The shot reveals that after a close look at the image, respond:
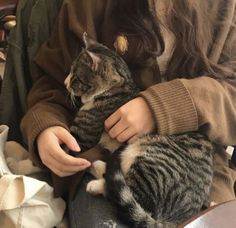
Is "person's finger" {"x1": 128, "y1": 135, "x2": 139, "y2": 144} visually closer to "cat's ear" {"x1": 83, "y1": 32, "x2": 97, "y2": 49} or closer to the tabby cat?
the tabby cat

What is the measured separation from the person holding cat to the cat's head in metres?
0.05

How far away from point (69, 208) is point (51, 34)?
18.8 inches

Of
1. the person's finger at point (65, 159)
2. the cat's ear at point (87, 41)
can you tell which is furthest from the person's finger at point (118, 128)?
the cat's ear at point (87, 41)

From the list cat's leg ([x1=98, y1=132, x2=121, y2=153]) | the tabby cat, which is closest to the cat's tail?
the tabby cat

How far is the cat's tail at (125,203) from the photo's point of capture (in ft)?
3.05

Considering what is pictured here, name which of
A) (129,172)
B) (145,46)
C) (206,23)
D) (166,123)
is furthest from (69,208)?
(206,23)

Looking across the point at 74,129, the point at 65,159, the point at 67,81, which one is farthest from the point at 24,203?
the point at 67,81

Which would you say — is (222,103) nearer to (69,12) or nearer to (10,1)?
(69,12)

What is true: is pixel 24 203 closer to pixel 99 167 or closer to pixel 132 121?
pixel 99 167

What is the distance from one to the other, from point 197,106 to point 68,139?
304 mm

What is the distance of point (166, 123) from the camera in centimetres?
102

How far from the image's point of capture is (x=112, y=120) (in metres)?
1.06

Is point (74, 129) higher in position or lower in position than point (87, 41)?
lower

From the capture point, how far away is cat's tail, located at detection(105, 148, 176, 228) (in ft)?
3.05
